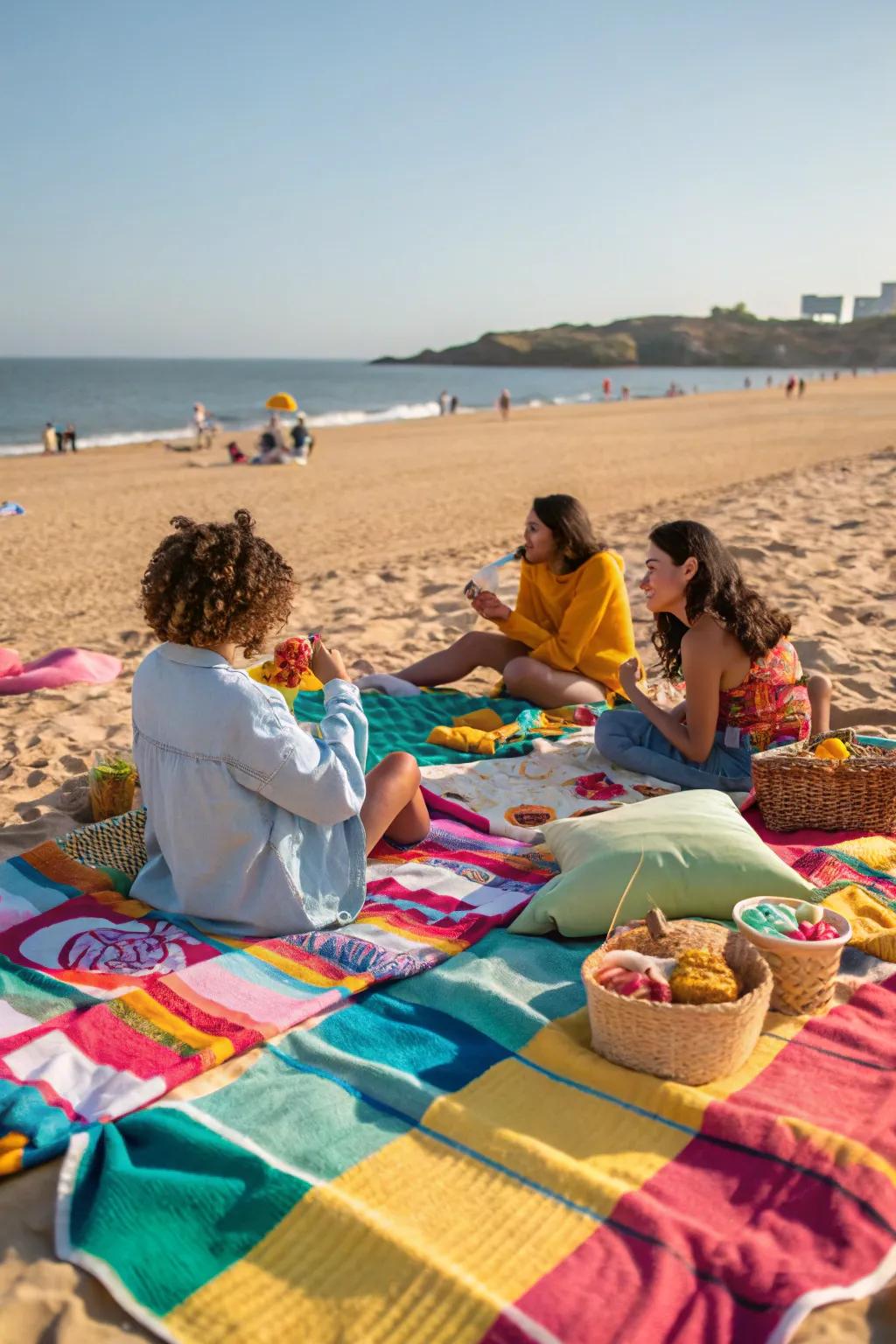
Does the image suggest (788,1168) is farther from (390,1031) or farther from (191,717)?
(191,717)

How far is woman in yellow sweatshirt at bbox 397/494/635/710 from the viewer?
5.23m

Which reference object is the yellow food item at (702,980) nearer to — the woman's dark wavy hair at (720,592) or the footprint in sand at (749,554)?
the woman's dark wavy hair at (720,592)

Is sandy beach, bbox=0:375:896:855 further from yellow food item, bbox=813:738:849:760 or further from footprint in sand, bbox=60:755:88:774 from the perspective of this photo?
yellow food item, bbox=813:738:849:760

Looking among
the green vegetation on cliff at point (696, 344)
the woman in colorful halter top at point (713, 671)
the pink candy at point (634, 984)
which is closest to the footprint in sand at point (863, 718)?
the woman in colorful halter top at point (713, 671)

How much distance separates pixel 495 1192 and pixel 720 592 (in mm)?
2492

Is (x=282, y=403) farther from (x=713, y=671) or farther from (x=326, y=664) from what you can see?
(x=326, y=664)

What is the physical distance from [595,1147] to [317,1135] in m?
0.57

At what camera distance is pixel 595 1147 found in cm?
213

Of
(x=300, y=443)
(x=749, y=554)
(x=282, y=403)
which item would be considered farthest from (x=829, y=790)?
(x=282, y=403)

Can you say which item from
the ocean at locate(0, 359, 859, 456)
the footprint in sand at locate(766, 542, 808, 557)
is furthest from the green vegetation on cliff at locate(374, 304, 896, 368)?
the footprint in sand at locate(766, 542, 808, 557)

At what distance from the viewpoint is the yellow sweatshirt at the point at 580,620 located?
521 cm

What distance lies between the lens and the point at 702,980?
233cm

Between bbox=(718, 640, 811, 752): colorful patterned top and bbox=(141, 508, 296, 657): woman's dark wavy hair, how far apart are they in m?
2.05


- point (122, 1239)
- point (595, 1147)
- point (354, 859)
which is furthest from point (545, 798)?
point (122, 1239)
